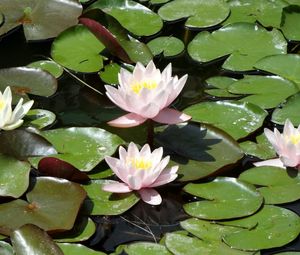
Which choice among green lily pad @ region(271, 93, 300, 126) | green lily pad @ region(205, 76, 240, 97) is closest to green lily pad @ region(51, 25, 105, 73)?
green lily pad @ region(205, 76, 240, 97)

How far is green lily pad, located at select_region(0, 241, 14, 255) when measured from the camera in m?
2.22

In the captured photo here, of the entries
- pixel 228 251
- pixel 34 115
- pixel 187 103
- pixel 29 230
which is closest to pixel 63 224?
pixel 29 230

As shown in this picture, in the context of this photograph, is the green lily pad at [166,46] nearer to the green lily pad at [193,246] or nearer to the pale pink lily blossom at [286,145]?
the pale pink lily blossom at [286,145]

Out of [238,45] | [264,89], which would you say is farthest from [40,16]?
[264,89]

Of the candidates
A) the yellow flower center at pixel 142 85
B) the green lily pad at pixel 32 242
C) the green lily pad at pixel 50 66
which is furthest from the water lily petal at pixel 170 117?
the green lily pad at pixel 50 66

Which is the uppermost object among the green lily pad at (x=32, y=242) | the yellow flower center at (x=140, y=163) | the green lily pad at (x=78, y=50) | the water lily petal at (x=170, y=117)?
the water lily petal at (x=170, y=117)

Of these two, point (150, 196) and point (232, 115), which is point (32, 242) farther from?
point (232, 115)

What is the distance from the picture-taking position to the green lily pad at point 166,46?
132 inches

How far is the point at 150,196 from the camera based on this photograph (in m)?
2.47

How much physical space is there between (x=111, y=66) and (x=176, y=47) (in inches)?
13.4

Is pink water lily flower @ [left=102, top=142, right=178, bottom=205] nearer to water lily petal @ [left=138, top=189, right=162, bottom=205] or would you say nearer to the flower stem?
water lily petal @ [left=138, top=189, right=162, bottom=205]

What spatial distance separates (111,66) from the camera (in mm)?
3266

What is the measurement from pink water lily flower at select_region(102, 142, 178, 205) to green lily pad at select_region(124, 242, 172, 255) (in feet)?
0.64

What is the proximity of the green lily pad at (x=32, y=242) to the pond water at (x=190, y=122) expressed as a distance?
0.07 ft
